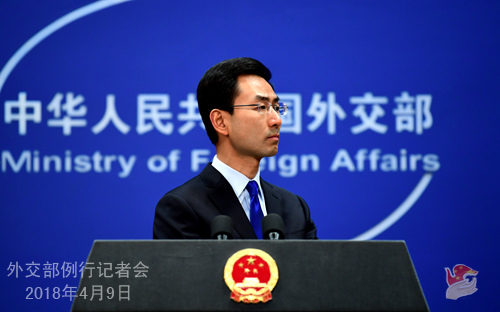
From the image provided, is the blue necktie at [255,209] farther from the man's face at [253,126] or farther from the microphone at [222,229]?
the microphone at [222,229]

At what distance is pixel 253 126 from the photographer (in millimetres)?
2000

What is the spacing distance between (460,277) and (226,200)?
189 centimetres

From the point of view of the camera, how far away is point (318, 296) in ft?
4.28

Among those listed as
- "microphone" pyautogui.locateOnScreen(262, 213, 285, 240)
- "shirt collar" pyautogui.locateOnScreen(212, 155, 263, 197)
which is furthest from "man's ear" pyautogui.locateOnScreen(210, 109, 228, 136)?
"microphone" pyautogui.locateOnScreen(262, 213, 285, 240)

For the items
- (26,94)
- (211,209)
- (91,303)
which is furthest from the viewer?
(26,94)

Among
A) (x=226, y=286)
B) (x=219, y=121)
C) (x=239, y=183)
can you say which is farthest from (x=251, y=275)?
(x=219, y=121)

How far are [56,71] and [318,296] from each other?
2.30 metres

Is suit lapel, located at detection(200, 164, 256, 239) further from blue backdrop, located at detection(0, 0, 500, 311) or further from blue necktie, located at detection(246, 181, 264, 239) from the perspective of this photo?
blue backdrop, located at detection(0, 0, 500, 311)

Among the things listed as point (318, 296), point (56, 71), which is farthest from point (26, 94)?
point (318, 296)

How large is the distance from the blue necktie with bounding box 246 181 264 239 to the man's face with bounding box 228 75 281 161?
0.11 meters

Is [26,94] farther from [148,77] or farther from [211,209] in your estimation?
[211,209]

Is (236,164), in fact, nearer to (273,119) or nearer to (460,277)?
(273,119)

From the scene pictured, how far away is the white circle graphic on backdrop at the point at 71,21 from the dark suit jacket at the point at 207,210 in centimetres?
116

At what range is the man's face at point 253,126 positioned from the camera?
6.55 feet
